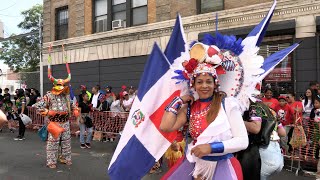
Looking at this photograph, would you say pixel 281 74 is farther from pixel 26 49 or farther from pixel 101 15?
pixel 26 49

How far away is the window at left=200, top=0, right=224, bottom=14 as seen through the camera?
13.4m

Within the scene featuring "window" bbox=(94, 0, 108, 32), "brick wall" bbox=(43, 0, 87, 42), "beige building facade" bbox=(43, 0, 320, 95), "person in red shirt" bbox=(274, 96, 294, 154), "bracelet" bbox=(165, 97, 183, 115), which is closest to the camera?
"bracelet" bbox=(165, 97, 183, 115)

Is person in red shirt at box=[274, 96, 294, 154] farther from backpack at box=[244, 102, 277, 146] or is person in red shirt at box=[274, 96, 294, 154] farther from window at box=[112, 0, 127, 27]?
window at box=[112, 0, 127, 27]

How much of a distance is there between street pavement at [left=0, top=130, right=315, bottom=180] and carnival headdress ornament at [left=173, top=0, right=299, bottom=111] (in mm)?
3749

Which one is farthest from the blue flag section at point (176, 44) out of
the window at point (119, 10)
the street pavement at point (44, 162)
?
the window at point (119, 10)

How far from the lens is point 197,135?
3.28m

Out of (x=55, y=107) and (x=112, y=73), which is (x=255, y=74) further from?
(x=112, y=73)

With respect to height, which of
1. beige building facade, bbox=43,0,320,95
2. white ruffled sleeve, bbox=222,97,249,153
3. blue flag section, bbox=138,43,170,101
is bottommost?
white ruffled sleeve, bbox=222,97,249,153

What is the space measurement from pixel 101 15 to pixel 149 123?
1479cm

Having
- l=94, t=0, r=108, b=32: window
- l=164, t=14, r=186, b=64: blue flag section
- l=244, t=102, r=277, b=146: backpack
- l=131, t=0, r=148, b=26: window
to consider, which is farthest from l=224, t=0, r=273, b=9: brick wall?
→ l=244, t=102, r=277, b=146: backpack

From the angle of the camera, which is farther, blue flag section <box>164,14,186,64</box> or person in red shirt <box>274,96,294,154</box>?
person in red shirt <box>274,96,294,154</box>

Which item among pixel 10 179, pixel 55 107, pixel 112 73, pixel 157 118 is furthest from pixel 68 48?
pixel 157 118

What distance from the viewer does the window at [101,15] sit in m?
17.7

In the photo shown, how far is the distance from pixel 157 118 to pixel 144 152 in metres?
0.38
